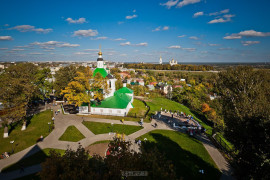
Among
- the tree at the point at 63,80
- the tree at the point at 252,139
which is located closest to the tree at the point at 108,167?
the tree at the point at 252,139

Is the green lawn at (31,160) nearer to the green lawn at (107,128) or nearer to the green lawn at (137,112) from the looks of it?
the green lawn at (107,128)

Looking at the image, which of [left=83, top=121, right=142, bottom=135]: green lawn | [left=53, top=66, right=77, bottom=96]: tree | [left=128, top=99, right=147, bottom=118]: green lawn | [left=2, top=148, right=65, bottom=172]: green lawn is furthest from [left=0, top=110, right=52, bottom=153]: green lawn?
[left=128, top=99, right=147, bottom=118]: green lawn

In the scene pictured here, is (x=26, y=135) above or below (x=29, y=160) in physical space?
above

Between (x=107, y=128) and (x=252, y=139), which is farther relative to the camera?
(x=107, y=128)

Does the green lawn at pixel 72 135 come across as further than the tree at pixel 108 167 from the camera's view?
Yes

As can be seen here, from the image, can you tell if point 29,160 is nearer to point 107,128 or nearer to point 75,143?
point 75,143

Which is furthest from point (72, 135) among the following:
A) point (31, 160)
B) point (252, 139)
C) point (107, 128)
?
point (252, 139)

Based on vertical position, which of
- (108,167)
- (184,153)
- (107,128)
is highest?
(108,167)

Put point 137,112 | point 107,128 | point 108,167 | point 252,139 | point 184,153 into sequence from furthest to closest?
point 137,112, point 107,128, point 184,153, point 252,139, point 108,167
